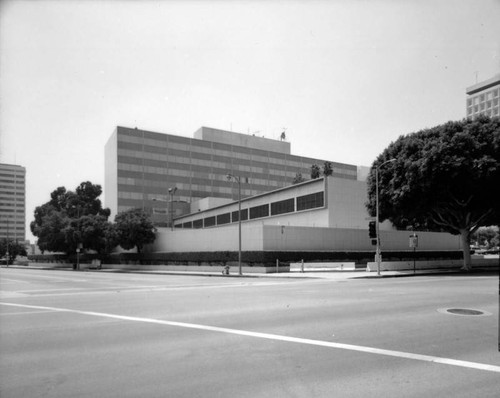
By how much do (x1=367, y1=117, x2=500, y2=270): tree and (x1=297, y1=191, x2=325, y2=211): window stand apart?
12.8 meters

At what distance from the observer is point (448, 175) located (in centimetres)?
3173

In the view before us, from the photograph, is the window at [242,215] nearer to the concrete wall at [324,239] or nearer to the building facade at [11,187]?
the concrete wall at [324,239]

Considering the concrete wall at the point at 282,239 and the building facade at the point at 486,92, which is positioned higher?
the building facade at the point at 486,92

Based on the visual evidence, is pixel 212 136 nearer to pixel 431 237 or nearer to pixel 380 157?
pixel 431 237

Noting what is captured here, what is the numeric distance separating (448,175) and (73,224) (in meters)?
52.8

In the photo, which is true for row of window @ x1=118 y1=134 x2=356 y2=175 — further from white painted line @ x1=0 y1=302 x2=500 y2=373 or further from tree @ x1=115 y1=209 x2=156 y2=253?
white painted line @ x1=0 y1=302 x2=500 y2=373

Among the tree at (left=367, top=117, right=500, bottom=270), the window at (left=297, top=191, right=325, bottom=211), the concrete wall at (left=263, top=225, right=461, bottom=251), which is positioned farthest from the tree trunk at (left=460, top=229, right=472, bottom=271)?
the window at (left=297, top=191, right=325, bottom=211)

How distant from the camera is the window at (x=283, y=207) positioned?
55.5 meters

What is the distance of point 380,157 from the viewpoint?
38688 mm

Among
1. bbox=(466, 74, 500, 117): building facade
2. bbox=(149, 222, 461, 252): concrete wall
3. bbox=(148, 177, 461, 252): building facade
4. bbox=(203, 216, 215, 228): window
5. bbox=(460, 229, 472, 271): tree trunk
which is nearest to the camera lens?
bbox=(466, 74, 500, 117): building facade

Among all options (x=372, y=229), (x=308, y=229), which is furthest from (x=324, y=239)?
(x=372, y=229)

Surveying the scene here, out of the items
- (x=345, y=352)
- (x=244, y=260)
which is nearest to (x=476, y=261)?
(x=244, y=260)

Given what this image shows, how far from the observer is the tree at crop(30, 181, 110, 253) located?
63.2 meters

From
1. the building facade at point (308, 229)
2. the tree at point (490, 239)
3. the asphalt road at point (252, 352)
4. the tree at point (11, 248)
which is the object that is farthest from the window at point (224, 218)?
the tree at point (11, 248)
